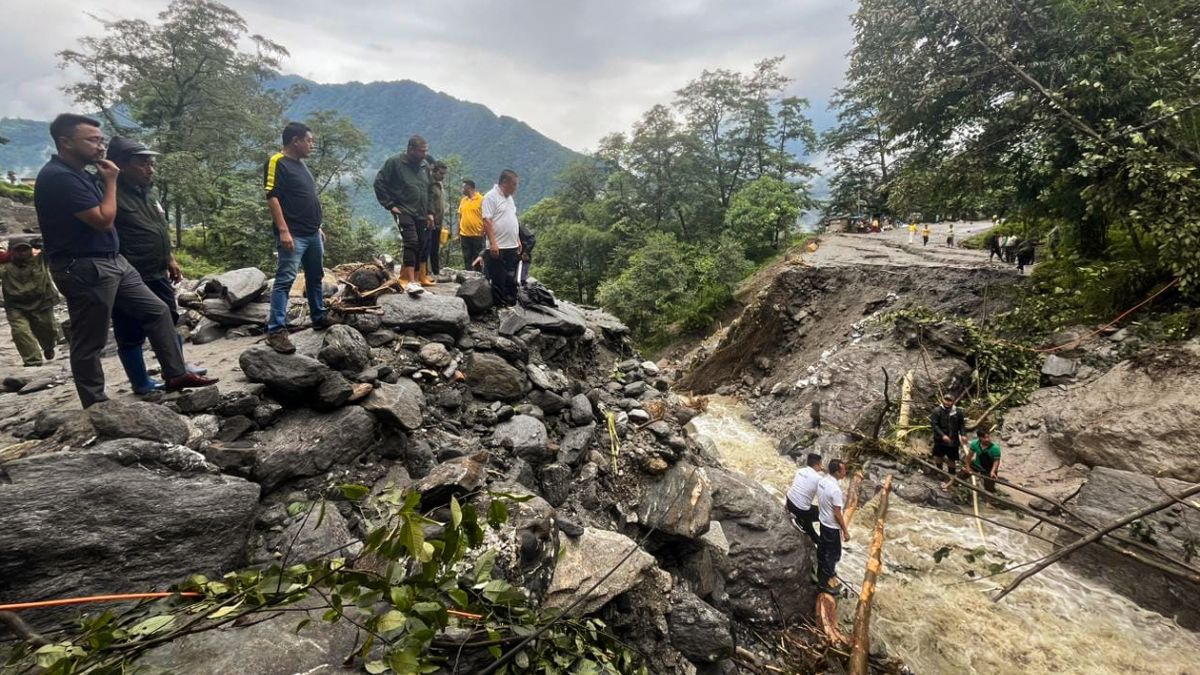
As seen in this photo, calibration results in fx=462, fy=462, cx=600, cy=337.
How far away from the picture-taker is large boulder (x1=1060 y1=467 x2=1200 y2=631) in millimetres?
5781

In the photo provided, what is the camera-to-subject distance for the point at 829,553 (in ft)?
20.0

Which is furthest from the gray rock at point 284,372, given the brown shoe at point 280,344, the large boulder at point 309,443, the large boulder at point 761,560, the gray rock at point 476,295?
the large boulder at point 761,560

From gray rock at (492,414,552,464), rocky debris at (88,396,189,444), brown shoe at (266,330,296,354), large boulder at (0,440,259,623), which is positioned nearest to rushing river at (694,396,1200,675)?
gray rock at (492,414,552,464)

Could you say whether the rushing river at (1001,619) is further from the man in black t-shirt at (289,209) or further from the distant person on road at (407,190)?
the distant person on road at (407,190)

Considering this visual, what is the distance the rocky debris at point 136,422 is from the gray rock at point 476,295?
3700 millimetres

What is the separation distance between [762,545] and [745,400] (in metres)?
9.77

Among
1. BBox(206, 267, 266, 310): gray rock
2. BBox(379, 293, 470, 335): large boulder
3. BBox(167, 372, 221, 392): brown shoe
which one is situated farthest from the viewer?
BBox(206, 267, 266, 310): gray rock

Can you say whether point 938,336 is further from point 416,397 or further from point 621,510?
point 416,397

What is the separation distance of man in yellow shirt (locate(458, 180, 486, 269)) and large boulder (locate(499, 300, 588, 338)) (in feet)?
6.01

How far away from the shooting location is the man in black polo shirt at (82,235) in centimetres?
322

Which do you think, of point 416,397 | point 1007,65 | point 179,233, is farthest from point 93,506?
point 179,233

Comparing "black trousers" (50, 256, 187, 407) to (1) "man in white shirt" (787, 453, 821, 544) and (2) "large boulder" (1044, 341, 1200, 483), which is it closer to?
(1) "man in white shirt" (787, 453, 821, 544)

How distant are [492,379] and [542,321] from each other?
6.45 ft

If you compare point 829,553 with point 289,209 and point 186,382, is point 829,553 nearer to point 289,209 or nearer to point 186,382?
point 186,382
